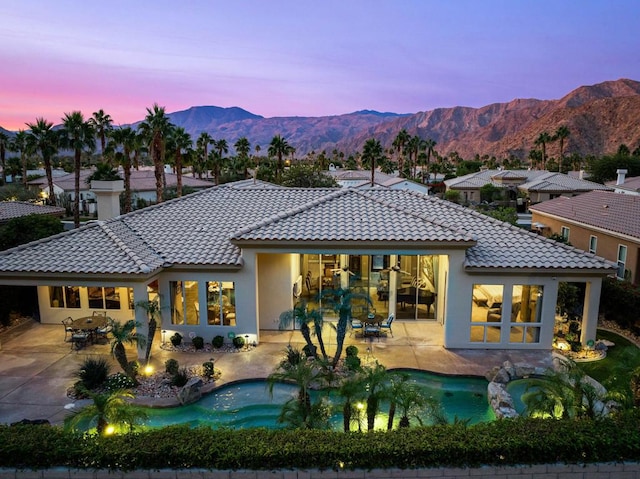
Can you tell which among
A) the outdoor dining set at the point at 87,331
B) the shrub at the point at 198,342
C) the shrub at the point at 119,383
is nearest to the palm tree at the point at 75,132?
the outdoor dining set at the point at 87,331

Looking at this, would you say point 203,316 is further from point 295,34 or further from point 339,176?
point 295,34

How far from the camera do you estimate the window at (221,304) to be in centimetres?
1606

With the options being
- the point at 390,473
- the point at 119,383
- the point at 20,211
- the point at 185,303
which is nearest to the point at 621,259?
the point at 390,473

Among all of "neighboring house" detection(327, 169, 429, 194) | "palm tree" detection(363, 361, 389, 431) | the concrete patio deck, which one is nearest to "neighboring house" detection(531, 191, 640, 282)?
the concrete patio deck

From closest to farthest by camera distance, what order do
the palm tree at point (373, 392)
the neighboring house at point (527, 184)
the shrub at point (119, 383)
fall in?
the palm tree at point (373, 392)
the shrub at point (119, 383)
the neighboring house at point (527, 184)

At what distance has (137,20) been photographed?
36.3m

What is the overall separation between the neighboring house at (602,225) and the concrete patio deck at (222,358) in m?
9.67

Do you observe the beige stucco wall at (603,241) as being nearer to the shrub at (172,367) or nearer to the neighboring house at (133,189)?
the shrub at (172,367)

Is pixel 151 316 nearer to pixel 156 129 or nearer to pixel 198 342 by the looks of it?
pixel 198 342

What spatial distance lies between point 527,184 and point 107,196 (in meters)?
48.7

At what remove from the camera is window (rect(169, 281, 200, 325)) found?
53.1 ft

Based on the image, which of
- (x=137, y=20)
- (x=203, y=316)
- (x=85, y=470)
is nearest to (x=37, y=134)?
(x=137, y=20)

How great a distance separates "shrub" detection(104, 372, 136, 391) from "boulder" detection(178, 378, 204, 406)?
5.60ft

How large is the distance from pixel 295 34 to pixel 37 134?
6238cm
